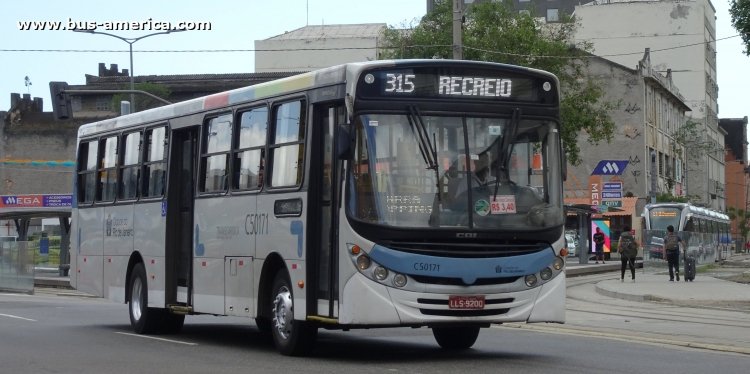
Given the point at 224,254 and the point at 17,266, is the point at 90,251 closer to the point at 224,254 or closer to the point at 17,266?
the point at 224,254

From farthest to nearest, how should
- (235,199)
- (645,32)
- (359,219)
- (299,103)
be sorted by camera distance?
(645,32) < (235,199) < (299,103) < (359,219)

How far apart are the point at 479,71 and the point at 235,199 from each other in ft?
12.4

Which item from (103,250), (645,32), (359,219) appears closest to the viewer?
(359,219)

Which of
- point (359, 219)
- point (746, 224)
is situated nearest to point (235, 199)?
point (359, 219)

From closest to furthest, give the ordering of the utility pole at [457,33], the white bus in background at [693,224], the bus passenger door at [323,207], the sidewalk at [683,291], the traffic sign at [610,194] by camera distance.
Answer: the bus passenger door at [323,207]
the sidewalk at [683,291]
the utility pole at [457,33]
the traffic sign at [610,194]
the white bus in background at [693,224]

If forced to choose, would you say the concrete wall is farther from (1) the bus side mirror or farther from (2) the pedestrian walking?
(1) the bus side mirror

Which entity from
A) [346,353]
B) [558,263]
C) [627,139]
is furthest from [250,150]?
[627,139]

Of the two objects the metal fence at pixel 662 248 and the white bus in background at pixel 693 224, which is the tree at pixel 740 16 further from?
the white bus in background at pixel 693 224

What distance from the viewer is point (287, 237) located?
14859 mm

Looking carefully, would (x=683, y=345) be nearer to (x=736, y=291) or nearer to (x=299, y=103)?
(x=299, y=103)

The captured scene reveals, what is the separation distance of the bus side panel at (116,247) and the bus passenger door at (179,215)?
5.32 feet

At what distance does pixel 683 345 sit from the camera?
16594 mm

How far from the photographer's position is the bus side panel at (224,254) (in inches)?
629

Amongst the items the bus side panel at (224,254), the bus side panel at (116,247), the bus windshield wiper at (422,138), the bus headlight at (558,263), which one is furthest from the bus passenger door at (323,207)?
the bus side panel at (116,247)
